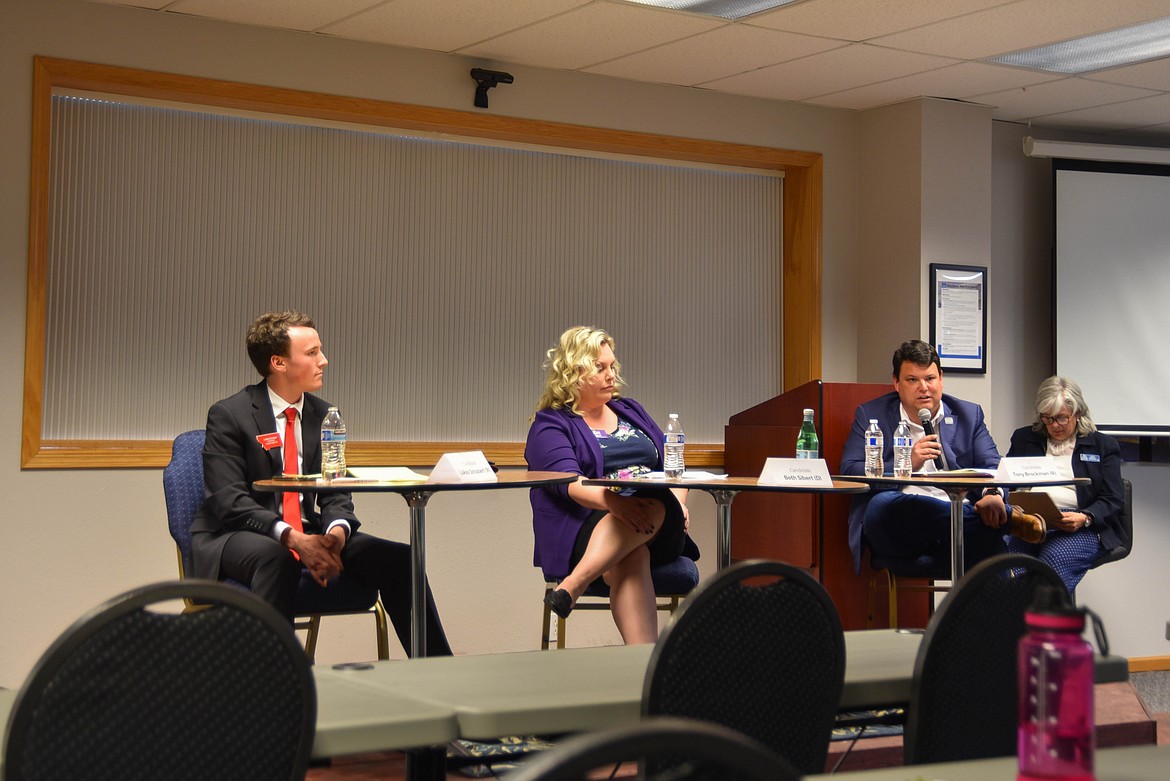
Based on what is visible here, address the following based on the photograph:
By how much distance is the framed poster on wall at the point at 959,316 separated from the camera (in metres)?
5.84

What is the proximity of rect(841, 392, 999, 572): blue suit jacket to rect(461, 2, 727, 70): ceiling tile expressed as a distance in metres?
1.56

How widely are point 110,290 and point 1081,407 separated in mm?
3999

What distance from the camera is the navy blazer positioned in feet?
17.3

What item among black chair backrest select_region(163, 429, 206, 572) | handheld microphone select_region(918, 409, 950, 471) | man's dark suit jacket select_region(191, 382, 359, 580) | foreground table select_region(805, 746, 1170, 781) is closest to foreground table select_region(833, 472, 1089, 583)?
handheld microphone select_region(918, 409, 950, 471)

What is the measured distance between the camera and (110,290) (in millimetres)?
4758

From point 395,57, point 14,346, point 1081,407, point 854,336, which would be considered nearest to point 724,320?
point 854,336

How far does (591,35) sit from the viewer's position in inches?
191

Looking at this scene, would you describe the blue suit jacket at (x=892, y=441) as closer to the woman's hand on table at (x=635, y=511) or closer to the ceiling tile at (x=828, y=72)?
the woman's hand on table at (x=635, y=511)

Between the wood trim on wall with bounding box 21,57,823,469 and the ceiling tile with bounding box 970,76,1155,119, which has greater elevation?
the ceiling tile with bounding box 970,76,1155,119

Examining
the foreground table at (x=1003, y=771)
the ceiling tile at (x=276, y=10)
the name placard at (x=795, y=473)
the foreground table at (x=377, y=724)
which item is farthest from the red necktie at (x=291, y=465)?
the foreground table at (x=1003, y=771)

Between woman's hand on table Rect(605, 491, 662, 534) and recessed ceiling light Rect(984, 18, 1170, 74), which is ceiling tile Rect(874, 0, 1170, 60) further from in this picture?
woman's hand on table Rect(605, 491, 662, 534)

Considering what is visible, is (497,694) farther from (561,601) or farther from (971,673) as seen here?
(561,601)

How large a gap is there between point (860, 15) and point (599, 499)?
202 cm

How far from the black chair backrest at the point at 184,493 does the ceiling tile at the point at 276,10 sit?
1.64 m
